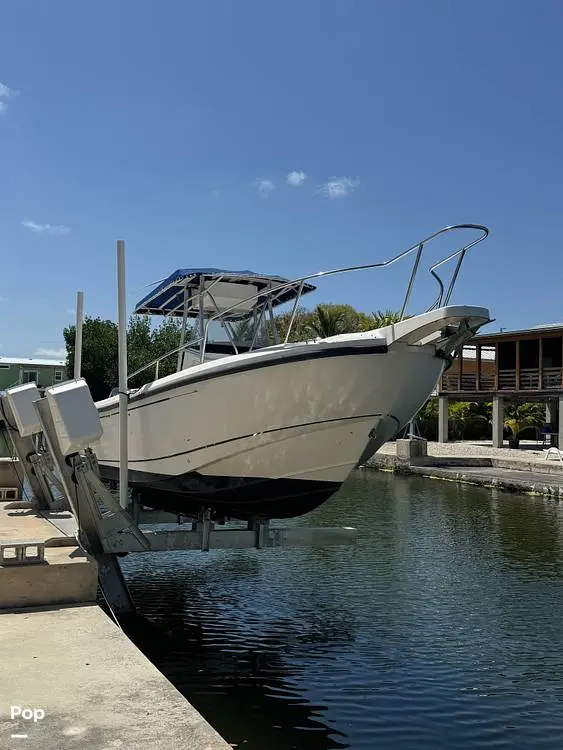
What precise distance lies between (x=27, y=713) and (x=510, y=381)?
2923cm

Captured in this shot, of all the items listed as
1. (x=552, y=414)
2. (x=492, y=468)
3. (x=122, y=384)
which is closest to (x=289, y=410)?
(x=122, y=384)

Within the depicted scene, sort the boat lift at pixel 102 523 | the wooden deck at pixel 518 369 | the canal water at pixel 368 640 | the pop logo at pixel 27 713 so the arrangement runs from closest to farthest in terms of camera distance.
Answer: the pop logo at pixel 27 713 < the canal water at pixel 368 640 < the boat lift at pixel 102 523 < the wooden deck at pixel 518 369

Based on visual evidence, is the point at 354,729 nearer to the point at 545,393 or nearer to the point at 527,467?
the point at 527,467

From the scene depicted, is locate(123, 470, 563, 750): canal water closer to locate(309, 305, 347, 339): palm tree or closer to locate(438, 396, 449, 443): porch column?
locate(438, 396, 449, 443): porch column

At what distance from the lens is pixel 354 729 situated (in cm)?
561

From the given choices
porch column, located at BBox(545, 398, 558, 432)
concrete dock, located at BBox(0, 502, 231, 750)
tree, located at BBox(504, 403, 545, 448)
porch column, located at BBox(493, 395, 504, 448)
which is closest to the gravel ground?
porch column, located at BBox(493, 395, 504, 448)

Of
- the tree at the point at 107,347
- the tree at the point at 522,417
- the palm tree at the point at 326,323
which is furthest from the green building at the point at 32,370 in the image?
the tree at the point at 522,417

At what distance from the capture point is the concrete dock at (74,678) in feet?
11.6

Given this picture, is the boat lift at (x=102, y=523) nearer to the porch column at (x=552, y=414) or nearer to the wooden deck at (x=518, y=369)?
the wooden deck at (x=518, y=369)

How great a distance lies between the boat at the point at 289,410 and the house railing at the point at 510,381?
74.5 feet

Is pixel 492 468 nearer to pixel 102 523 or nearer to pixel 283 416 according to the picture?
pixel 283 416

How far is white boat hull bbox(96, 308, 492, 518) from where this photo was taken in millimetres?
6934

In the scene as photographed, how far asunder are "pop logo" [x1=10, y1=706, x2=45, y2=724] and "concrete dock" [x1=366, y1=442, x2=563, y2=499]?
16726mm

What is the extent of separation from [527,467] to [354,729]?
18.6 metres
